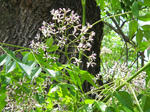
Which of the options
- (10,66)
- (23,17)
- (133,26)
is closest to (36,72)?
(10,66)

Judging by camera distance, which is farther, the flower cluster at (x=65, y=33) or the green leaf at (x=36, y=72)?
the flower cluster at (x=65, y=33)

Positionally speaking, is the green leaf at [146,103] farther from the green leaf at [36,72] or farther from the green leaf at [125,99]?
the green leaf at [36,72]

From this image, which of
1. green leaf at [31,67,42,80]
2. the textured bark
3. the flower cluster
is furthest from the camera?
the textured bark

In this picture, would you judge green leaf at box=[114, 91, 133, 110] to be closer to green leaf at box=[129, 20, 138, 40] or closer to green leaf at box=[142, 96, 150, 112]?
green leaf at box=[142, 96, 150, 112]

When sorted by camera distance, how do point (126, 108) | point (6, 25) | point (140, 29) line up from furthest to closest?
point (6, 25), point (140, 29), point (126, 108)

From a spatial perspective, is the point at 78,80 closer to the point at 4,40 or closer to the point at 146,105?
the point at 146,105

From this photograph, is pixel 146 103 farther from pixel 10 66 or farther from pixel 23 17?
pixel 23 17

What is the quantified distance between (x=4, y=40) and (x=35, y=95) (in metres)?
0.83

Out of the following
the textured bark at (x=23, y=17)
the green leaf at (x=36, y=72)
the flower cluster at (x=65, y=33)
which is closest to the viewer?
the green leaf at (x=36, y=72)

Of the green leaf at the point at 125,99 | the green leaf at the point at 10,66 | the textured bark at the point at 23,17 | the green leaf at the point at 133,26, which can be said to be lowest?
the green leaf at the point at 125,99

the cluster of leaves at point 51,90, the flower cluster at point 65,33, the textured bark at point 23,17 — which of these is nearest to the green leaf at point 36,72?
the cluster of leaves at point 51,90

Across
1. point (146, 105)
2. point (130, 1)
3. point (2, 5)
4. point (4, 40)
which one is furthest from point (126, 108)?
point (2, 5)

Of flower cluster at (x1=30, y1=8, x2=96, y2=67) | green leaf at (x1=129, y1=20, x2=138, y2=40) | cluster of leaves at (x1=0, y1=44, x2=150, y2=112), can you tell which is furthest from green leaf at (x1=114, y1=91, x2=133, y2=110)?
green leaf at (x1=129, y1=20, x2=138, y2=40)

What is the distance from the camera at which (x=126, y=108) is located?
0.60 metres
